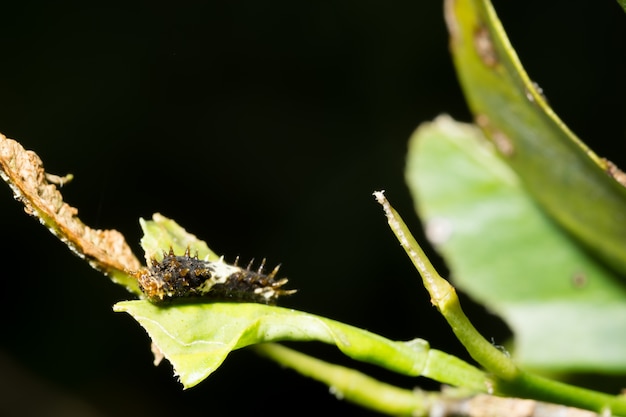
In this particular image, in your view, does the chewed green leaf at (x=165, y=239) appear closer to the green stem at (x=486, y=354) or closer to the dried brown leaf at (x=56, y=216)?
the dried brown leaf at (x=56, y=216)

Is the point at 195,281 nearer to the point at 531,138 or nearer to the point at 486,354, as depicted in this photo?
the point at 486,354

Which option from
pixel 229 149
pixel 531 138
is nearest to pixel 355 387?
pixel 531 138

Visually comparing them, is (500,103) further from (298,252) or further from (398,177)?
(298,252)

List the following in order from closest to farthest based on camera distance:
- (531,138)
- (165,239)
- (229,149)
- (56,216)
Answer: (56,216) < (165,239) < (531,138) < (229,149)

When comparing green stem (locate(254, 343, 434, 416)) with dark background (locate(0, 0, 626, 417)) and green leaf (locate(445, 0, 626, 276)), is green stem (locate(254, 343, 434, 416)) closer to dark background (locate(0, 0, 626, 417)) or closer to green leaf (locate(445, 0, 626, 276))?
green leaf (locate(445, 0, 626, 276))

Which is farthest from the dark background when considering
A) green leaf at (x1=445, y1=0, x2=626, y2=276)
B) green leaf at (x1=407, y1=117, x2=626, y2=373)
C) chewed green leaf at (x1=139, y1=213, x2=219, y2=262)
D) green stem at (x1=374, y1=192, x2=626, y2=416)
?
green stem at (x1=374, y1=192, x2=626, y2=416)
